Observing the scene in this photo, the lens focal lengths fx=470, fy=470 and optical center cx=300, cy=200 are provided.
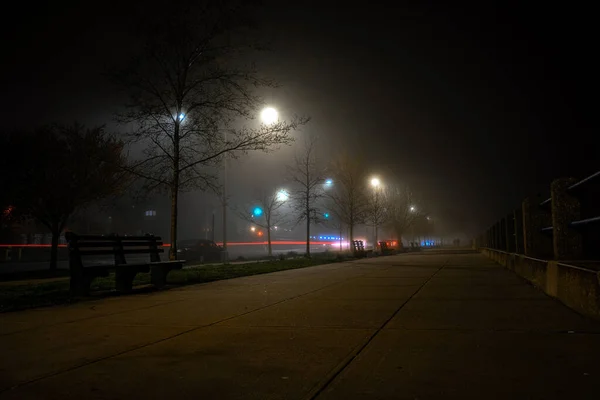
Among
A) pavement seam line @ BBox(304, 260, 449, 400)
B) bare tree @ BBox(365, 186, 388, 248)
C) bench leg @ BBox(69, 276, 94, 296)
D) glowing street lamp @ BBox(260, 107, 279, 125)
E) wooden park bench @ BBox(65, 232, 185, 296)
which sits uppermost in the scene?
glowing street lamp @ BBox(260, 107, 279, 125)

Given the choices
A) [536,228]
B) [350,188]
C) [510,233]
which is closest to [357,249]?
[350,188]

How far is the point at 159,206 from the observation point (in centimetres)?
8881

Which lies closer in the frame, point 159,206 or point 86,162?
point 86,162

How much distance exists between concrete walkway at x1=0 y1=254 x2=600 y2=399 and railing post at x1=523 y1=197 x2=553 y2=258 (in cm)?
293

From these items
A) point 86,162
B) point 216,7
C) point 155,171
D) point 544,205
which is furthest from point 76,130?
point 544,205

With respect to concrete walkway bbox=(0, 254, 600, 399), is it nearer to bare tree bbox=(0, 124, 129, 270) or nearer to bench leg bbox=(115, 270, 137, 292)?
bench leg bbox=(115, 270, 137, 292)

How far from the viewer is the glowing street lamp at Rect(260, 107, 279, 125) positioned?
15844 millimetres

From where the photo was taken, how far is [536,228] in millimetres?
10125

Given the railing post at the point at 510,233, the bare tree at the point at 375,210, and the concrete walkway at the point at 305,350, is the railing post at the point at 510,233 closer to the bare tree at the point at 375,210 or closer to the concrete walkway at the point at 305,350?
the concrete walkway at the point at 305,350

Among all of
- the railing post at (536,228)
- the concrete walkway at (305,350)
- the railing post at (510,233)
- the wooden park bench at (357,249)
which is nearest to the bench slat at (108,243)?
the concrete walkway at (305,350)

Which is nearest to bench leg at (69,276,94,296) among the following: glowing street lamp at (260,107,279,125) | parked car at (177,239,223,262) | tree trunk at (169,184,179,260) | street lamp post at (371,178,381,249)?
tree trunk at (169,184,179,260)

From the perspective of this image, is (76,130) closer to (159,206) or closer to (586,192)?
(586,192)

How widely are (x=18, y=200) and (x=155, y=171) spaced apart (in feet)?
26.0

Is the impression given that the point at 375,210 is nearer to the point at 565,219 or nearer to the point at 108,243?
the point at 108,243
